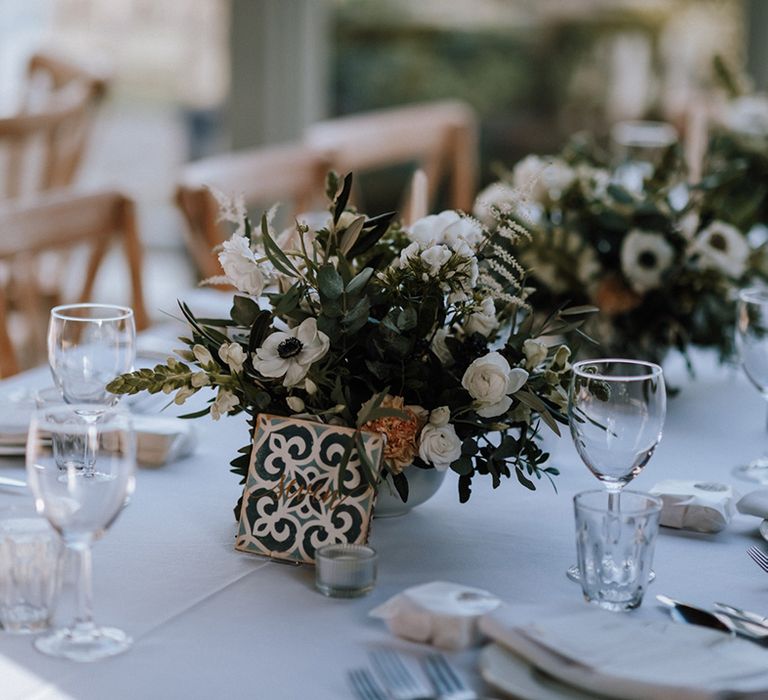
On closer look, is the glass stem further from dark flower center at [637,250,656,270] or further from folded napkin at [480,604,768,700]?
dark flower center at [637,250,656,270]

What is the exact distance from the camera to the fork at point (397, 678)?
0.89 meters

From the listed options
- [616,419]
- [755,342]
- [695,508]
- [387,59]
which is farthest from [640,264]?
[387,59]

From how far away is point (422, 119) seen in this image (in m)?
3.34

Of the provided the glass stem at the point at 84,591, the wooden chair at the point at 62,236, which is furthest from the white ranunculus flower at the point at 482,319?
the wooden chair at the point at 62,236

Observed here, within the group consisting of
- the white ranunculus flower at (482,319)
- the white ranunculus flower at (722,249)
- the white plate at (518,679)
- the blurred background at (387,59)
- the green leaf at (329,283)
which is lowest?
the white plate at (518,679)

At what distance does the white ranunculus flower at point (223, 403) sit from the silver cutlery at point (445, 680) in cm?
34

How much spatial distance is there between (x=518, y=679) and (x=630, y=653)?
86 millimetres

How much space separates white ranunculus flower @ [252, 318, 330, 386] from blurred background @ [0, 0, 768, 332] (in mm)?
2782

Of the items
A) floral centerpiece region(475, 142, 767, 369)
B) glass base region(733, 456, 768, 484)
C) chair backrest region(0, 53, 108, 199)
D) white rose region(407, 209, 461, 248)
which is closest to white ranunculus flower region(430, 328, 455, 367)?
white rose region(407, 209, 461, 248)

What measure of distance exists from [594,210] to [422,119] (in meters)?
1.61

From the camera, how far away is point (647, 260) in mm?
1744

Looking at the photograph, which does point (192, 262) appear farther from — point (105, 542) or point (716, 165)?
point (105, 542)

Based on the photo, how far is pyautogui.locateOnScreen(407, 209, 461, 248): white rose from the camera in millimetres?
1241

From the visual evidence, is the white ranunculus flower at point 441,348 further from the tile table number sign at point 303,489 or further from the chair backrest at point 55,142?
the chair backrest at point 55,142
